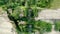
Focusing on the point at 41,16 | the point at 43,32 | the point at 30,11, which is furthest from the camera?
the point at 41,16

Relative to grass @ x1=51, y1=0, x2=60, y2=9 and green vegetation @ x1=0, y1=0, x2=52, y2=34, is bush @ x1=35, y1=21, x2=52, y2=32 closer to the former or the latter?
green vegetation @ x1=0, y1=0, x2=52, y2=34

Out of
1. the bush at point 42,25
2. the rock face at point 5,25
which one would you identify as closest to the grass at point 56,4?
the bush at point 42,25

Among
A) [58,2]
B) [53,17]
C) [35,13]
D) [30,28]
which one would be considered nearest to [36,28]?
[30,28]

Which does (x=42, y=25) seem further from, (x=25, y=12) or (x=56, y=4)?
(x=56, y=4)

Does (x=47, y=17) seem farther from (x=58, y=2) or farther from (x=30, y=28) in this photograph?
(x=30, y=28)

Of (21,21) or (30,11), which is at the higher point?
(30,11)

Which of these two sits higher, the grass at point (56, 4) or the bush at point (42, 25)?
the grass at point (56, 4)

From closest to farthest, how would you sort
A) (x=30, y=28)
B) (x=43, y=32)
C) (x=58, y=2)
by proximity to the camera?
(x=30, y=28) < (x=43, y=32) < (x=58, y=2)

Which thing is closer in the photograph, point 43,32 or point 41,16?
point 43,32

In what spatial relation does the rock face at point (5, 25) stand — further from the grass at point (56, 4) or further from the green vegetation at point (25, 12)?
the grass at point (56, 4)
